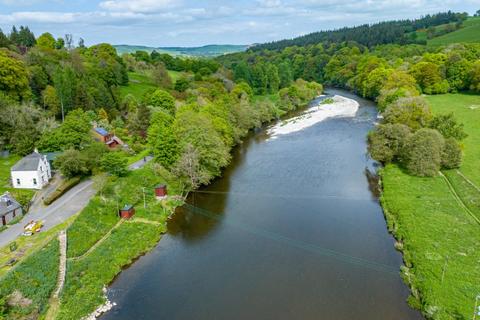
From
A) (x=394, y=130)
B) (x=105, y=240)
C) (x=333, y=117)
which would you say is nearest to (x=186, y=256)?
(x=105, y=240)

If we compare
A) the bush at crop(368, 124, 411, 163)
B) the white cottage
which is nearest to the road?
the white cottage

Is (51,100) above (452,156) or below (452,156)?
above

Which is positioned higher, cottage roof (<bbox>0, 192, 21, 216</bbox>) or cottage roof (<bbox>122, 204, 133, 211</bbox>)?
cottage roof (<bbox>0, 192, 21, 216</bbox>)

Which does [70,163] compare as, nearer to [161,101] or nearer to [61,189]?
[61,189]

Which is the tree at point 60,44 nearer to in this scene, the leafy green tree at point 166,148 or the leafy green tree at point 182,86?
the leafy green tree at point 182,86

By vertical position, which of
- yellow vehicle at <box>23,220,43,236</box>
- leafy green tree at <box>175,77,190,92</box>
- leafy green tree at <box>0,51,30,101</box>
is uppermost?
leafy green tree at <box>0,51,30,101</box>

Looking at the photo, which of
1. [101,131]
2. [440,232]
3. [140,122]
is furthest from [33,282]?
[140,122]

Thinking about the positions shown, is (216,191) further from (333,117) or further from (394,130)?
(333,117)

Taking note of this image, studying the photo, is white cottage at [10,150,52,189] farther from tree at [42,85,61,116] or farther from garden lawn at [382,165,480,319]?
garden lawn at [382,165,480,319]
